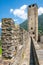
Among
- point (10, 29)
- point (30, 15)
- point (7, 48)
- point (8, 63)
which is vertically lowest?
point (8, 63)

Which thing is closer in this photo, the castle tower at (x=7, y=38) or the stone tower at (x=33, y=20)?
the castle tower at (x=7, y=38)

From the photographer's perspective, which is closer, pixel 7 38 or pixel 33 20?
pixel 7 38

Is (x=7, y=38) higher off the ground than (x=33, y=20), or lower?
lower

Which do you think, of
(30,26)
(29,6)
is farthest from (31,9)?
(30,26)

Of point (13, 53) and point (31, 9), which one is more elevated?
point (31, 9)

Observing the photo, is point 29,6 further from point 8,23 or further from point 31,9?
point 8,23

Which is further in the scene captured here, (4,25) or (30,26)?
(30,26)

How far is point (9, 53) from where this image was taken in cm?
301

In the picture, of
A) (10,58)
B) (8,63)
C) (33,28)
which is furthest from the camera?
(33,28)

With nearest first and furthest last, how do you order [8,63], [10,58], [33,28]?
[8,63], [10,58], [33,28]

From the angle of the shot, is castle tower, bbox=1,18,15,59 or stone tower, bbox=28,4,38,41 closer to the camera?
castle tower, bbox=1,18,15,59

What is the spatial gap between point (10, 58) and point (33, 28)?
1989cm

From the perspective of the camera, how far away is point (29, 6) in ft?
77.9

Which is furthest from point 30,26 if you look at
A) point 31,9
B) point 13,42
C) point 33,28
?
point 13,42
